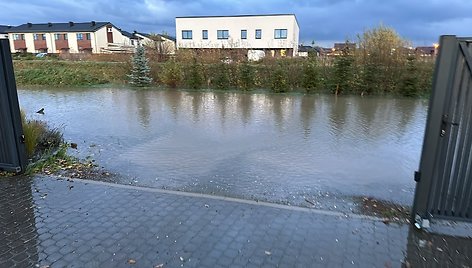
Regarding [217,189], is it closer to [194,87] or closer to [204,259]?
[204,259]

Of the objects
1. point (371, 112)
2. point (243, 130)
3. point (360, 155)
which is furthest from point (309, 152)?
point (371, 112)

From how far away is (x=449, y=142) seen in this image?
3502 millimetres

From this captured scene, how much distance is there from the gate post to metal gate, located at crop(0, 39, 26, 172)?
18.2 ft

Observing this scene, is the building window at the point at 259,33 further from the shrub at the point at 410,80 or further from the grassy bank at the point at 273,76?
the shrub at the point at 410,80

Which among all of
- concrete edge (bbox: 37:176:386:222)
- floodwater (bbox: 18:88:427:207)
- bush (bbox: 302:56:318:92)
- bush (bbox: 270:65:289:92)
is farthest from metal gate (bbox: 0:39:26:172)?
bush (bbox: 302:56:318:92)

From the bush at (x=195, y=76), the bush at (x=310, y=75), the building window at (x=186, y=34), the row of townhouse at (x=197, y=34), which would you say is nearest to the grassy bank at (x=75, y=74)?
the bush at (x=195, y=76)

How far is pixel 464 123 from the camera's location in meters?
3.41

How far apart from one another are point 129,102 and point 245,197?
35.6ft

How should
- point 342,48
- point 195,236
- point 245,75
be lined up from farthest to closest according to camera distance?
point 245,75 → point 342,48 → point 195,236

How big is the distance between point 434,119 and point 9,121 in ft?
18.7

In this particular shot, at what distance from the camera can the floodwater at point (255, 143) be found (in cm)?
530

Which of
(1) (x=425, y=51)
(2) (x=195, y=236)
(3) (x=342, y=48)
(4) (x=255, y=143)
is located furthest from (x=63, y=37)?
(2) (x=195, y=236)

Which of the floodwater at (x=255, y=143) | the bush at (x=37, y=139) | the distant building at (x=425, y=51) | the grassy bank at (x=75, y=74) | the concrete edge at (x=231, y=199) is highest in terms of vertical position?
the distant building at (x=425, y=51)

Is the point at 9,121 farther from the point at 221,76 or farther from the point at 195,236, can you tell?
the point at 221,76
